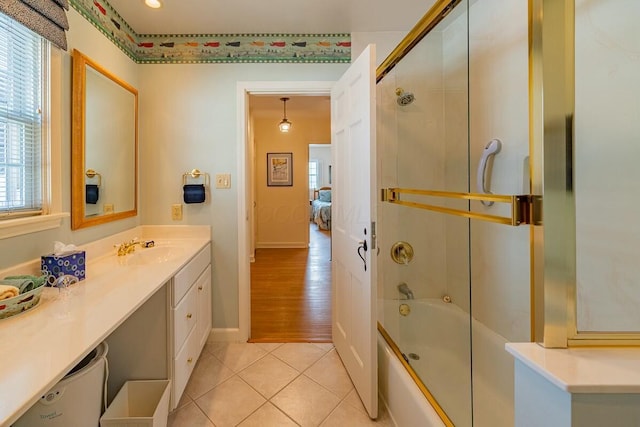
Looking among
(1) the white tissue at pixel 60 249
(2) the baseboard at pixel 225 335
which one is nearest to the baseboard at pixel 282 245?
(2) the baseboard at pixel 225 335

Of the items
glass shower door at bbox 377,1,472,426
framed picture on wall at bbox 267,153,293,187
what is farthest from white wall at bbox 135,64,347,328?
framed picture on wall at bbox 267,153,293,187

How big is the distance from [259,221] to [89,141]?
14.6 ft

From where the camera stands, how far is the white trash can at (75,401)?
3.53ft

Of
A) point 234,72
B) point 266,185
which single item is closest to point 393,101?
point 234,72

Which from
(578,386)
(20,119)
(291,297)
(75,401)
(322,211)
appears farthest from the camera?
(322,211)

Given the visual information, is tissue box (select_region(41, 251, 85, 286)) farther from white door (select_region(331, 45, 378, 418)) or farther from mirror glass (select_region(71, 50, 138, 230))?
white door (select_region(331, 45, 378, 418))

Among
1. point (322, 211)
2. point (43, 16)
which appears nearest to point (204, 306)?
point (43, 16)

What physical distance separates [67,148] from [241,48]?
1.44 m

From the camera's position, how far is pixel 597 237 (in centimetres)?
120

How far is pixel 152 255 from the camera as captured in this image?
82.5 inches

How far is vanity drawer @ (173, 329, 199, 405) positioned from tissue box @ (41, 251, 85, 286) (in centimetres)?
65

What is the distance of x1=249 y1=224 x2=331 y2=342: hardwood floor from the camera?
107 inches

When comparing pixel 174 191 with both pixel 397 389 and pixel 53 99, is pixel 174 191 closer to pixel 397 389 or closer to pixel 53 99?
pixel 53 99

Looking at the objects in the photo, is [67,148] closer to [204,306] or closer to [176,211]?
[176,211]
